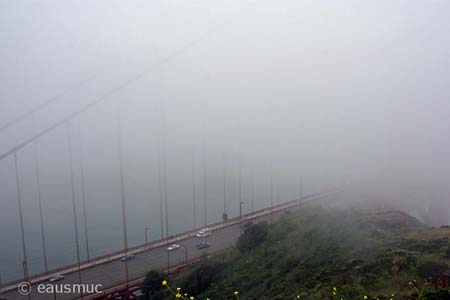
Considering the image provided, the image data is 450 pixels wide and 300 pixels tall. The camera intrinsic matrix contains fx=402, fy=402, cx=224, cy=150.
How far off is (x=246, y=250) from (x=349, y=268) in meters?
2.71

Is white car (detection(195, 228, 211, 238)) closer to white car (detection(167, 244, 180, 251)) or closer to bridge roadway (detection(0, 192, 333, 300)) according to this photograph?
bridge roadway (detection(0, 192, 333, 300))

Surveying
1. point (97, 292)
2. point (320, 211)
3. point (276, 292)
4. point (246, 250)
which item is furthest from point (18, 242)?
point (276, 292)

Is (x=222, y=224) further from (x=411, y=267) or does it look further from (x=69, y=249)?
(x=411, y=267)

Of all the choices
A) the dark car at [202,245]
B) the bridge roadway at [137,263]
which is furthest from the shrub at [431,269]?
the dark car at [202,245]

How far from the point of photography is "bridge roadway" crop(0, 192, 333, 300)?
6143 mm

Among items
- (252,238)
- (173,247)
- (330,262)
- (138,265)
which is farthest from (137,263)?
(330,262)

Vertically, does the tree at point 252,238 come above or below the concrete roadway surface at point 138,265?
above

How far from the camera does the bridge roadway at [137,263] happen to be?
6.14m

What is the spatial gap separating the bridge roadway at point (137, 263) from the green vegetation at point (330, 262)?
1.17 m

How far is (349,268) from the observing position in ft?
13.6

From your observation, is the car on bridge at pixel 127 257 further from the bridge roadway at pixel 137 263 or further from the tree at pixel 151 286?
the tree at pixel 151 286

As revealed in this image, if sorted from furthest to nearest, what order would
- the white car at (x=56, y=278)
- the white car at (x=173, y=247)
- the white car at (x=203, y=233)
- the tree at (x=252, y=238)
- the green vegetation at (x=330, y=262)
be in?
the white car at (x=203, y=233), the white car at (x=173, y=247), the tree at (x=252, y=238), the white car at (x=56, y=278), the green vegetation at (x=330, y=262)

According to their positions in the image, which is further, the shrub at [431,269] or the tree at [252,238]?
the tree at [252,238]

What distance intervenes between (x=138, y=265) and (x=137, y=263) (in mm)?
121
